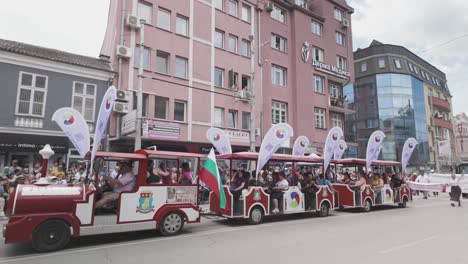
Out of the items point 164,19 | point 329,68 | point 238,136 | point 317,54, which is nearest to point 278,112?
point 238,136

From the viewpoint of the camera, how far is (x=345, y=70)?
3089 centimetres

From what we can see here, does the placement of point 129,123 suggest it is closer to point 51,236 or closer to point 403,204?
point 51,236

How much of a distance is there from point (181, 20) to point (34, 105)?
10.6 meters

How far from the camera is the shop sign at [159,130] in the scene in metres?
18.2

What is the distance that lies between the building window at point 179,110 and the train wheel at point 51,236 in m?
13.6

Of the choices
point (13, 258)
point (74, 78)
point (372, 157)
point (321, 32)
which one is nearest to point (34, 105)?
point (74, 78)

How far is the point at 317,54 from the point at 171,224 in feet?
80.9

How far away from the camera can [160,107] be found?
19953mm

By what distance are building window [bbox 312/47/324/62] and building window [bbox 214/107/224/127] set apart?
11268mm

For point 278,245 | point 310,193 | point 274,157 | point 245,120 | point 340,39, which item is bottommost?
point 278,245

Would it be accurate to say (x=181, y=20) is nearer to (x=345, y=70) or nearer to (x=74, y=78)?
(x=74, y=78)

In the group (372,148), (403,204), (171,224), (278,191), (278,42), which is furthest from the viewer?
(278,42)

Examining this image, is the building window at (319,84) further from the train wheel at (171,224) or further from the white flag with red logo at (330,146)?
the train wheel at (171,224)

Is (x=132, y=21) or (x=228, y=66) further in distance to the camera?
(x=228, y=66)
